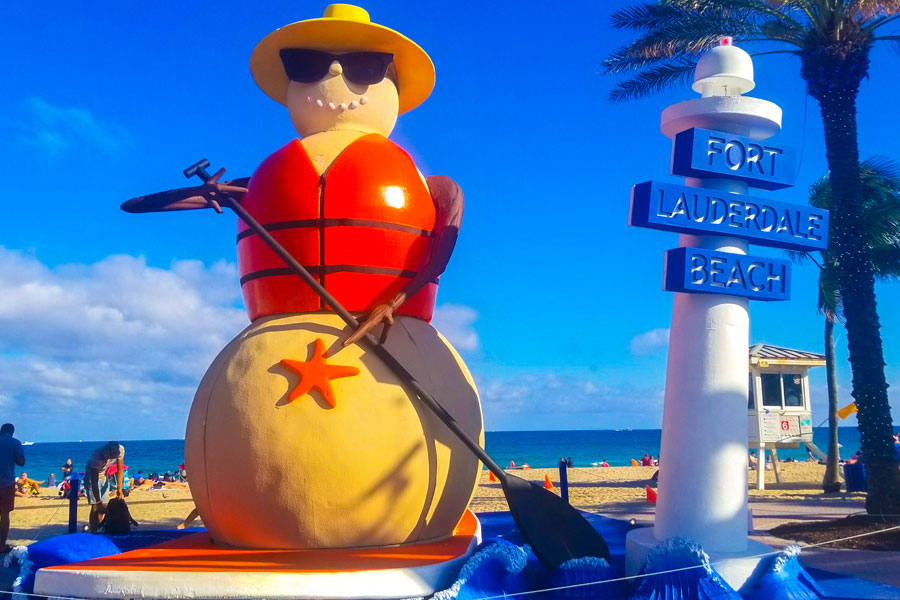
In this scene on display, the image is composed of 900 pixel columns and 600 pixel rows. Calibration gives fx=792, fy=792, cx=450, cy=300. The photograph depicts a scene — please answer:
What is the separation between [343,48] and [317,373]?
8.79 ft

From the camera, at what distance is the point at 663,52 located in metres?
11.9

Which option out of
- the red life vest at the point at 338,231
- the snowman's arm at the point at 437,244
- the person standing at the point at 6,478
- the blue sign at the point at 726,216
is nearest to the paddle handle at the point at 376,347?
the snowman's arm at the point at 437,244

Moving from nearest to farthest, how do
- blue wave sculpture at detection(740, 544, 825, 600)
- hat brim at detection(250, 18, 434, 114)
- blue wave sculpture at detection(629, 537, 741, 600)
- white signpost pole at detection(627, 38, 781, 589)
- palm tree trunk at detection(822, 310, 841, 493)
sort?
blue wave sculpture at detection(629, 537, 741, 600), blue wave sculpture at detection(740, 544, 825, 600), white signpost pole at detection(627, 38, 781, 589), hat brim at detection(250, 18, 434, 114), palm tree trunk at detection(822, 310, 841, 493)

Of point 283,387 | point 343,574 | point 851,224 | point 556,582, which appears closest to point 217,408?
point 283,387

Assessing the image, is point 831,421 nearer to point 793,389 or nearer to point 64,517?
point 793,389

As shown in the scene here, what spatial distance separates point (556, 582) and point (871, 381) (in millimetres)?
6776

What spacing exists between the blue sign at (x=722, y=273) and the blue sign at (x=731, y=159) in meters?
0.64

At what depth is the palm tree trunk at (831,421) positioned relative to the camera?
52.0ft

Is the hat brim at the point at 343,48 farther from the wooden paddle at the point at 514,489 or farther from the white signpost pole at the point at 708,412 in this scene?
the white signpost pole at the point at 708,412

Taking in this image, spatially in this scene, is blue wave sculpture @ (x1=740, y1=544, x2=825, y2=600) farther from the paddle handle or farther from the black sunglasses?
the black sunglasses

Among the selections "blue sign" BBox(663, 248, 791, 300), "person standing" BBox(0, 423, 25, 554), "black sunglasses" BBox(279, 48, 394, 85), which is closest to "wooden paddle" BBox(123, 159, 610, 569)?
"black sunglasses" BBox(279, 48, 394, 85)

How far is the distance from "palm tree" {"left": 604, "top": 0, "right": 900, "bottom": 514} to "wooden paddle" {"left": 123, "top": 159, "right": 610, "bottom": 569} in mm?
6113

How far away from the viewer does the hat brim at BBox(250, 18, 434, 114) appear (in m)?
6.17

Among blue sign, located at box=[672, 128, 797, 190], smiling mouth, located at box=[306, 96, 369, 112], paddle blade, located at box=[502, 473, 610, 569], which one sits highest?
smiling mouth, located at box=[306, 96, 369, 112]
